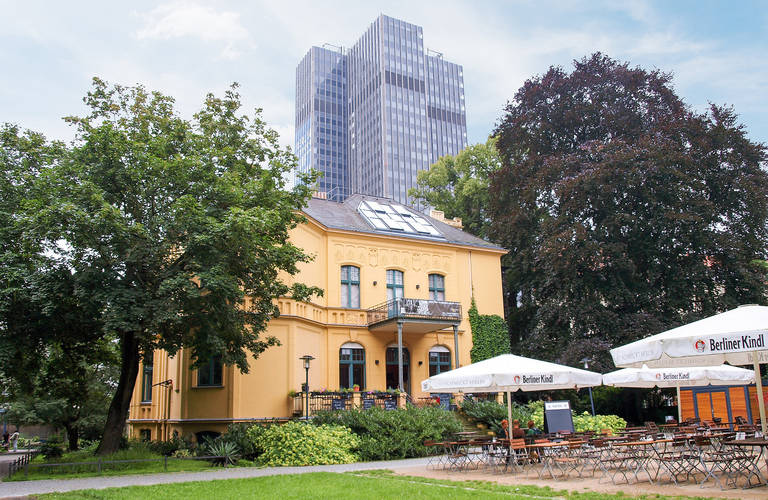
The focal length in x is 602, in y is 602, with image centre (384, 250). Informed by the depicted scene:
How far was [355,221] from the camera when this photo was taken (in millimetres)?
27047

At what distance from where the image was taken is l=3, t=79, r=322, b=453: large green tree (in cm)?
1462

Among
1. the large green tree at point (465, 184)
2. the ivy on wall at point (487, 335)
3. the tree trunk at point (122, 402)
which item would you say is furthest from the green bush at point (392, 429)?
the large green tree at point (465, 184)

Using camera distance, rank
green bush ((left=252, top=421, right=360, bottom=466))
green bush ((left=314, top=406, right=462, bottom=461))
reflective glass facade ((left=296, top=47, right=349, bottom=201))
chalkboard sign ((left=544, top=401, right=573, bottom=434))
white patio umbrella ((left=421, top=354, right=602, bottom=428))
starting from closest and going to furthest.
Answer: white patio umbrella ((left=421, top=354, right=602, bottom=428)), chalkboard sign ((left=544, top=401, right=573, bottom=434)), green bush ((left=252, top=421, right=360, bottom=466)), green bush ((left=314, top=406, right=462, bottom=461)), reflective glass facade ((left=296, top=47, right=349, bottom=201))

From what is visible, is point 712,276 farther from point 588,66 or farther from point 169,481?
point 169,481

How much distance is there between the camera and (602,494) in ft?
30.2

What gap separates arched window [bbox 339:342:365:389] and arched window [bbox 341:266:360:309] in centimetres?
171

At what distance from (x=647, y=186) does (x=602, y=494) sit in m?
20.0

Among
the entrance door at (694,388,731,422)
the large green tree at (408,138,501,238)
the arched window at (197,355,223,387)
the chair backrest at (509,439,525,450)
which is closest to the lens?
the chair backrest at (509,439,525,450)

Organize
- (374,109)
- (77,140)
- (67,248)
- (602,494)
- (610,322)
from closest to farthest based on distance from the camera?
(602,494) → (67,248) → (77,140) → (610,322) → (374,109)

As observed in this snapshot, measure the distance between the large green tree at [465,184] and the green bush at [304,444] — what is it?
21986 millimetres

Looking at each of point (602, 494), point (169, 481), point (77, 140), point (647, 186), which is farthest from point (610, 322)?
point (77, 140)

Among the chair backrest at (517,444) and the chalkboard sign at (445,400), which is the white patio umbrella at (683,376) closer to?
the chair backrest at (517,444)

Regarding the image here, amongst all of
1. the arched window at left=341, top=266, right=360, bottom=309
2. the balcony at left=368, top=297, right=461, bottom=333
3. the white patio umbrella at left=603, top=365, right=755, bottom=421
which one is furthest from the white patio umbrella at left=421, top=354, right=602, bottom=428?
the arched window at left=341, top=266, right=360, bottom=309

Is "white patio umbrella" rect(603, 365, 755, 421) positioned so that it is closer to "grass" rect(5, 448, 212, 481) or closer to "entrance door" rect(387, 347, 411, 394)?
"entrance door" rect(387, 347, 411, 394)
